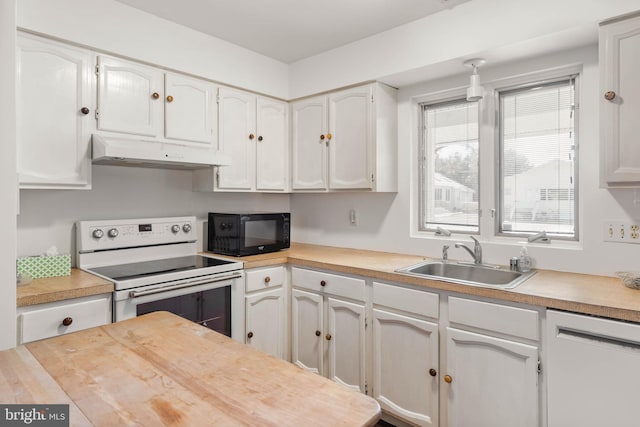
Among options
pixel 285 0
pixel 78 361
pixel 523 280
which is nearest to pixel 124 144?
pixel 285 0

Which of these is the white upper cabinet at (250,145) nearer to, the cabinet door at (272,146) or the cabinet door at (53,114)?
the cabinet door at (272,146)

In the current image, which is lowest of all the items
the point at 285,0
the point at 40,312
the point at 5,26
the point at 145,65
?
the point at 40,312

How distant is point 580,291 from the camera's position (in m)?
1.65

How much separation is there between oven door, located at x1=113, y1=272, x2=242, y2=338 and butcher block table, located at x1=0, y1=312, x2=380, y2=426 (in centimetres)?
85

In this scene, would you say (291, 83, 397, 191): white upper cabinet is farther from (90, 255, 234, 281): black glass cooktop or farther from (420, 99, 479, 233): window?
(90, 255, 234, 281): black glass cooktop

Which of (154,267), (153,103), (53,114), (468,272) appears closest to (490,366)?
(468,272)

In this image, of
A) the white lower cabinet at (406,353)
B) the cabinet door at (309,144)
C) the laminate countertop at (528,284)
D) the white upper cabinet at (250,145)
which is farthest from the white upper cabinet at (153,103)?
the white lower cabinet at (406,353)

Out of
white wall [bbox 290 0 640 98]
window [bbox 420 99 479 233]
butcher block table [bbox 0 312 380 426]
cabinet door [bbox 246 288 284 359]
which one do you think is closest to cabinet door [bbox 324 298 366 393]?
cabinet door [bbox 246 288 284 359]

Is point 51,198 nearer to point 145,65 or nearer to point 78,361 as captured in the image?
point 145,65

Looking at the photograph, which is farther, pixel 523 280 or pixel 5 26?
pixel 523 280

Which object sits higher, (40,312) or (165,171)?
(165,171)

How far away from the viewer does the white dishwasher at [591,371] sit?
1.40 meters

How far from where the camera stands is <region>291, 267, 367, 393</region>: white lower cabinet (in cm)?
225

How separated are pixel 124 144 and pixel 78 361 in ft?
4.81
